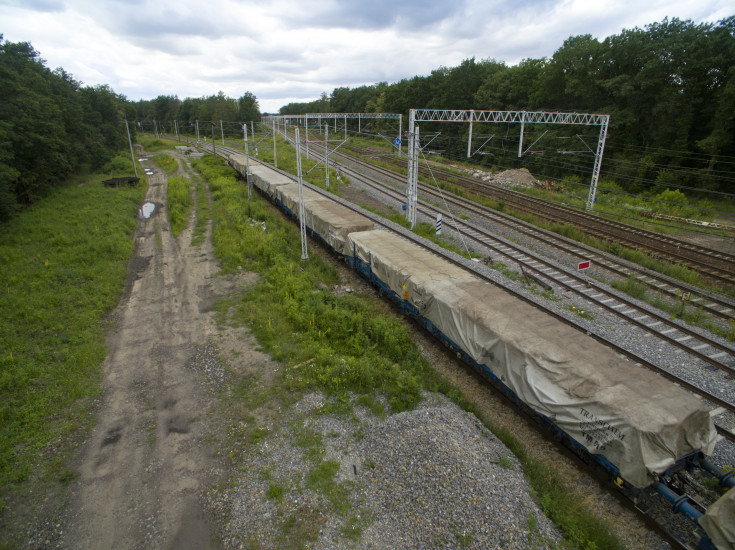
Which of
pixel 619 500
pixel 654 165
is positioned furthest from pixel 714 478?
pixel 654 165

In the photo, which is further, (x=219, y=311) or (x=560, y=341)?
(x=219, y=311)

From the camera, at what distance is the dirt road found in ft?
25.3

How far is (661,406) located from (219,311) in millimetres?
15209

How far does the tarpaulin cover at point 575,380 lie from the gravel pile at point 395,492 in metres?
1.78

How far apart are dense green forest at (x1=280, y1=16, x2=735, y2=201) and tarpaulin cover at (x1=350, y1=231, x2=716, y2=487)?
27.7 m

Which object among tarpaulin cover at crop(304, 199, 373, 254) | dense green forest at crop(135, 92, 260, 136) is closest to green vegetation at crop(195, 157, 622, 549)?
tarpaulin cover at crop(304, 199, 373, 254)

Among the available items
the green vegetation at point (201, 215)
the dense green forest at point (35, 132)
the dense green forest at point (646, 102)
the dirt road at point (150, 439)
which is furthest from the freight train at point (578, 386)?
the dense green forest at point (35, 132)

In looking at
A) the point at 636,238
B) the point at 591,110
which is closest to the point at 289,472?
the point at 636,238

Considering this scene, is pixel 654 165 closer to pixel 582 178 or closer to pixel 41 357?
pixel 582 178

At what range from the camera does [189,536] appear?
7.54 m

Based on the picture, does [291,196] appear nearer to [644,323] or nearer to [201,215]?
[201,215]

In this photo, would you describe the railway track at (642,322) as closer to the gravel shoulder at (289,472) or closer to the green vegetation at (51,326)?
the gravel shoulder at (289,472)

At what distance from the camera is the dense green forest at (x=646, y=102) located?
35.3 m

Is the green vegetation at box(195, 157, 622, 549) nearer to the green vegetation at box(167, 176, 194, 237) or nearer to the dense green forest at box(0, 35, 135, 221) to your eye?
the green vegetation at box(167, 176, 194, 237)
